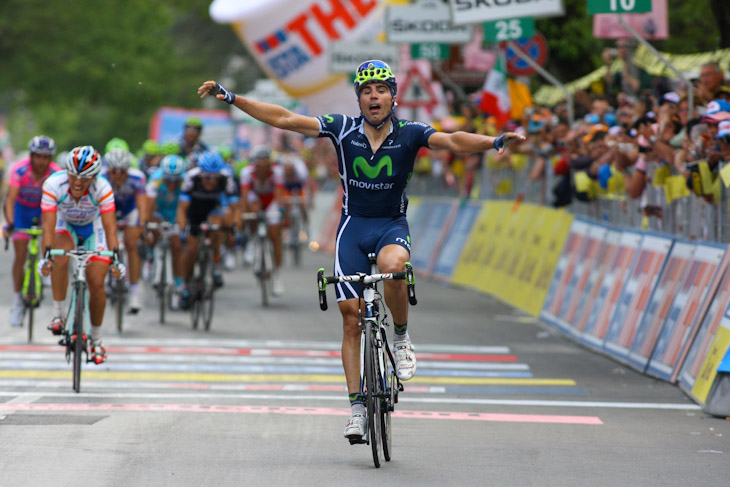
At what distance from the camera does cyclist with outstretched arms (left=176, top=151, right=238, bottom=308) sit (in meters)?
17.2

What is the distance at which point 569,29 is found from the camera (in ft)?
87.8

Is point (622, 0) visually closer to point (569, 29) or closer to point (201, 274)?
point (201, 274)

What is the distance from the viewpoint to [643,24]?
1741 cm

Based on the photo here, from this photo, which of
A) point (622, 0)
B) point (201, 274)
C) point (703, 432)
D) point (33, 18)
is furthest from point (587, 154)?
point (33, 18)

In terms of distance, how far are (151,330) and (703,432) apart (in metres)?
8.18

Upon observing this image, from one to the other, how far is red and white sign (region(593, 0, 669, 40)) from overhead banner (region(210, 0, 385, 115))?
13160mm

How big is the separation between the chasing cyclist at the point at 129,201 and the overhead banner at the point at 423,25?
8.93m

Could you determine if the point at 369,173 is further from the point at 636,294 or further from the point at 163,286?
the point at 163,286

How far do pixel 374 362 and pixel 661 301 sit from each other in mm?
5260

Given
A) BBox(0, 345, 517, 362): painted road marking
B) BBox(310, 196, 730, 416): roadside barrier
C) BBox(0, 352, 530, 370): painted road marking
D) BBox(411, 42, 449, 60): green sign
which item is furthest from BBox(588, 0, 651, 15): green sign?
BBox(411, 42, 449, 60): green sign

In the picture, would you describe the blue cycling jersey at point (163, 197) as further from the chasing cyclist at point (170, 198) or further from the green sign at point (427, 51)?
the green sign at point (427, 51)

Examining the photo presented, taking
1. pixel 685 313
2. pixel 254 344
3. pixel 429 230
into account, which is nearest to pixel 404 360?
pixel 685 313

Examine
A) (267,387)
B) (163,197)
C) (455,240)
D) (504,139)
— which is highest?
(504,139)

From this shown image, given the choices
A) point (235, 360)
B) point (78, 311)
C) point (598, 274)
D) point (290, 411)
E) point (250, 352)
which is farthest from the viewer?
point (598, 274)
